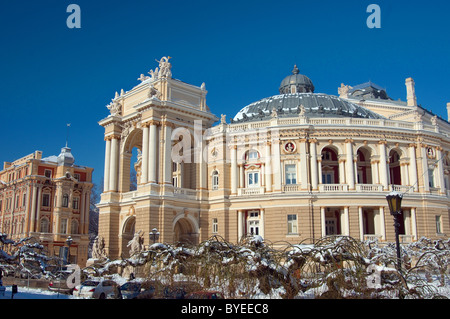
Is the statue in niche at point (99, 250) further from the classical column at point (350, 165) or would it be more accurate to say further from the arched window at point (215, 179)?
the classical column at point (350, 165)

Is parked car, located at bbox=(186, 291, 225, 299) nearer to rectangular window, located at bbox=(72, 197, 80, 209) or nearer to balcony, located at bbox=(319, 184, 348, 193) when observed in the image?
balcony, located at bbox=(319, 184, 348, 193)

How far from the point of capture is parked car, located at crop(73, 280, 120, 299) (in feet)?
78.9

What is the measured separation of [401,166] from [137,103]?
2624cm

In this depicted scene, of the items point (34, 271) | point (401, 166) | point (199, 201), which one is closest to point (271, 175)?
point (199, 201)

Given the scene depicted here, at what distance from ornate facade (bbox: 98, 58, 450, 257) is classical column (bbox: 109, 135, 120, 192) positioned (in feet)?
0.35

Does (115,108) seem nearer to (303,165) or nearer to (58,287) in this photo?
(303,165)

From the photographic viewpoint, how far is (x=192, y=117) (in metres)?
45.1

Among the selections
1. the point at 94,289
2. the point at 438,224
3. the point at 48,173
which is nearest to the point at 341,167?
the point at 438,224

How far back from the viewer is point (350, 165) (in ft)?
136

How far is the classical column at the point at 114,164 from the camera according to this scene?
153 ft

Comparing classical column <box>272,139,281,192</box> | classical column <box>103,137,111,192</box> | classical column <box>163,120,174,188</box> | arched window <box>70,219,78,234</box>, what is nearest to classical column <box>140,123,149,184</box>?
classical column <box>163,120,174,188</box>

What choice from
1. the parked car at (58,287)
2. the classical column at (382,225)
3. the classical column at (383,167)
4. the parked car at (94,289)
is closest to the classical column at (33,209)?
the parked car at (58,287)
